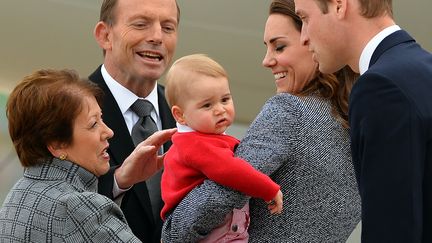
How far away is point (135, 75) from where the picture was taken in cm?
260

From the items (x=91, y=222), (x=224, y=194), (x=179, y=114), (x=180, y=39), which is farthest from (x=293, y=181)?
(x=180, y=39)

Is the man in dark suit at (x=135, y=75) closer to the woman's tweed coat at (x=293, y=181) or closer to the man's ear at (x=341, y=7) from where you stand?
the woman's tweed coat at (x=293, y=181)

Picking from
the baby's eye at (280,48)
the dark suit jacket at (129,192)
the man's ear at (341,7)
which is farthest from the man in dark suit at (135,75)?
the man's ear at (341,7)

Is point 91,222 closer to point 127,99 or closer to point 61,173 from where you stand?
point 61,173

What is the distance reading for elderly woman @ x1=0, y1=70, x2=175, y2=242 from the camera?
6.00 feet

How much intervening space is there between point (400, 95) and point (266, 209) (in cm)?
61

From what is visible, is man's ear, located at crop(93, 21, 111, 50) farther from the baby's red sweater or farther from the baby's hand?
the baby's hand

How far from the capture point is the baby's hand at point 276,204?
6.07ft

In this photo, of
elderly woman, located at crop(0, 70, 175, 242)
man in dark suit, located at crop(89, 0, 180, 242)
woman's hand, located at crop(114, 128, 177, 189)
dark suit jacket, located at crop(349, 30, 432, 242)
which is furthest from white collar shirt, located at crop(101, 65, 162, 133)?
dark suit jacket, located at crop(349, 30, 432, 242)

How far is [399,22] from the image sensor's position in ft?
16.5

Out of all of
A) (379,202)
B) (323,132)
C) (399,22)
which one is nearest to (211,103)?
(323,132)

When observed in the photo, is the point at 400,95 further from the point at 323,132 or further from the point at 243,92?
the point at 243,92

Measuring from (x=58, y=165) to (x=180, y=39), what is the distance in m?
3.03

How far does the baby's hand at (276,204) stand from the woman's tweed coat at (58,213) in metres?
0.27
